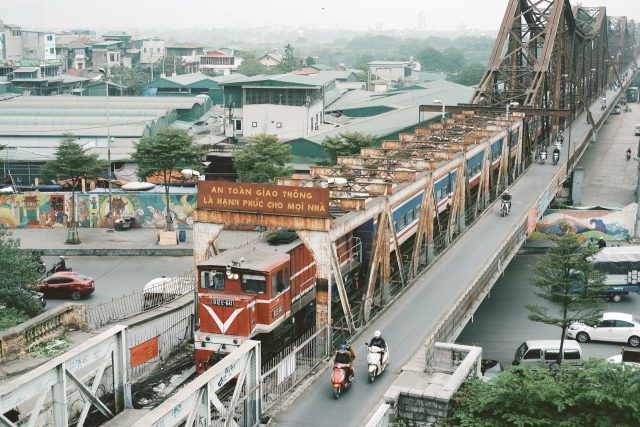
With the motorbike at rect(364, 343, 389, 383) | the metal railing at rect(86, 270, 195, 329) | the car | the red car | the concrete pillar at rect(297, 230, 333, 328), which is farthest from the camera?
the red car

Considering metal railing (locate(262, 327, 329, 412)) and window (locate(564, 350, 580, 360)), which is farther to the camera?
window (locate(564, 350, 580, 360))

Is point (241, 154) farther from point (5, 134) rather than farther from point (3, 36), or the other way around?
point (3, 36)

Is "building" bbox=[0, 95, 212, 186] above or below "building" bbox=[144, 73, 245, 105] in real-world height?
below

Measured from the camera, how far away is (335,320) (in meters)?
27.4

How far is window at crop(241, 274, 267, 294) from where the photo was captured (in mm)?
23219

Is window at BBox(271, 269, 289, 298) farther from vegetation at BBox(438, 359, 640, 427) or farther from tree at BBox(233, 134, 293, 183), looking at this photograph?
tree at BBox(233, 134, 293, 183)

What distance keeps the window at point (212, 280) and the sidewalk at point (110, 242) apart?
82.1 ft

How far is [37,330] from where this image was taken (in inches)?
1094

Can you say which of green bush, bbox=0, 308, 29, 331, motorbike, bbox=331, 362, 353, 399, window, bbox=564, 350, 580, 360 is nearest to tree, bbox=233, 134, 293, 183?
green bush, bbox=0, 308, 29, 331

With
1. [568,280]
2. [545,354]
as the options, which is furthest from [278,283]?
[545,354]

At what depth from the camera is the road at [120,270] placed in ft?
141

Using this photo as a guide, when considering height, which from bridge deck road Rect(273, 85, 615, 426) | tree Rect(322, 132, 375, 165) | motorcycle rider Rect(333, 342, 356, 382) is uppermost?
tree Rect(322, 132, 375, 165)

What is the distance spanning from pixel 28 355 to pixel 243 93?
61.1m

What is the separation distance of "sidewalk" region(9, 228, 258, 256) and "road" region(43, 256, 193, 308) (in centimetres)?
56
